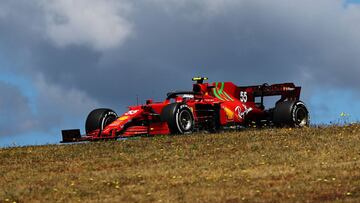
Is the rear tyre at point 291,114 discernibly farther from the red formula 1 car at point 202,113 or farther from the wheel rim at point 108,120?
the wheel rim at point 108,120

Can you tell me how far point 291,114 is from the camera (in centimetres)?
2678

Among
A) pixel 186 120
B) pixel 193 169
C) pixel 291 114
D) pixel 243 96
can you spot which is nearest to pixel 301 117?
pixel 291 114

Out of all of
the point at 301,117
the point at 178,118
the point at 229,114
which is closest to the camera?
the point at 178,118

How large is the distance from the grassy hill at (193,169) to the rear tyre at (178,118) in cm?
144

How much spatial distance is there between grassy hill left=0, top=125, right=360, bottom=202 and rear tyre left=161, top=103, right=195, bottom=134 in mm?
1441

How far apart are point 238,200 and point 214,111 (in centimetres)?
1486

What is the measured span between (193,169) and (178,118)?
8.83 metres

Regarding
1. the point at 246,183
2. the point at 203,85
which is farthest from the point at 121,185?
the point at 203,85

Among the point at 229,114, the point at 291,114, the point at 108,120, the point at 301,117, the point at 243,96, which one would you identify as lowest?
the point at 301,117

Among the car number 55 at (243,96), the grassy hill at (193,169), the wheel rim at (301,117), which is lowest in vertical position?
the grassy hill at (193,169)

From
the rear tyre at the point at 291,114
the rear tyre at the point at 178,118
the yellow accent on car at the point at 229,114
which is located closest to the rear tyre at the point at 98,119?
the rear tyre at the point at 178,118

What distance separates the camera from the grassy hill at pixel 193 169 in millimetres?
12703

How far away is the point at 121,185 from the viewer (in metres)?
14.1

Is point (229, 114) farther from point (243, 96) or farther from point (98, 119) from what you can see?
point (98, 119)
